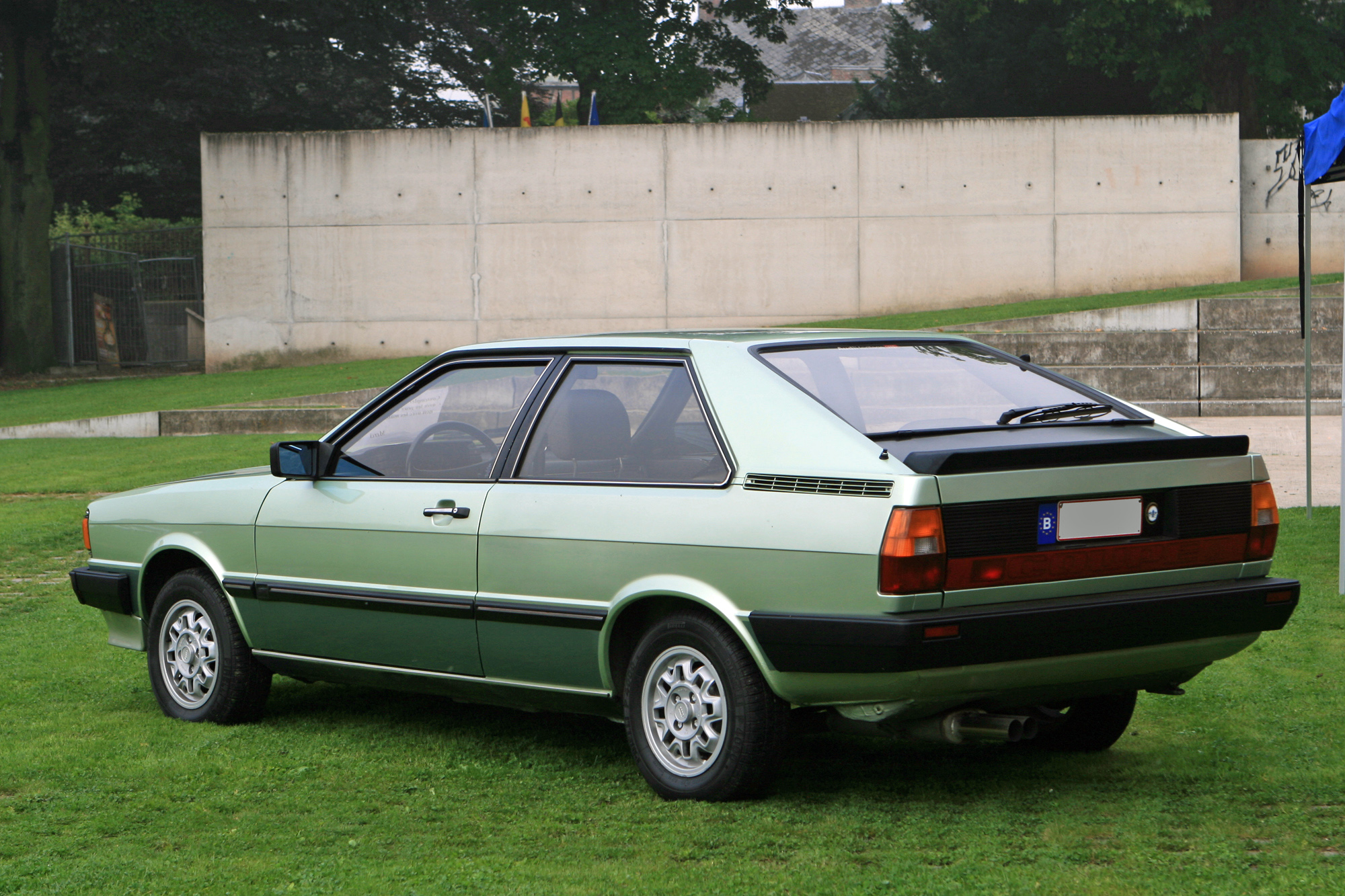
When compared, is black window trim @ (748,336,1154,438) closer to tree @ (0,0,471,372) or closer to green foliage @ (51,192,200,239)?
tree @ (0,0,471,372)

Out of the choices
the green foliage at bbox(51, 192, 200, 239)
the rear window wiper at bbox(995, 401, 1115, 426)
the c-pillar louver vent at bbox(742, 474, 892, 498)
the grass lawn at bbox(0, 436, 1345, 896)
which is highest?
the green foliage at bbox(51, 192, 200, 239)

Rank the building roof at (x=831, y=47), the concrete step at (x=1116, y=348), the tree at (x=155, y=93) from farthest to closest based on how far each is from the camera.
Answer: the building roof at (x=831, y=47), the tree at (x=155, y=93), the concrete step at (x=1116, y=348)

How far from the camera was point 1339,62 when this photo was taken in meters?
35.8

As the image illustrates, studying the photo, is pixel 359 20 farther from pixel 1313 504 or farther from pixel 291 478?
pixel 291 478

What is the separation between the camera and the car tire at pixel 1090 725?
16.6 ft

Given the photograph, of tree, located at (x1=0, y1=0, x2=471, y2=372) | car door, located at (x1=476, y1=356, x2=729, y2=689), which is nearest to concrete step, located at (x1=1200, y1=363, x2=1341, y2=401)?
car door, located at (x1=476, y1=356, x2=729, y2=689)

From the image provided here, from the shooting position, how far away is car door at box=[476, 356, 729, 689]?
4570 mm

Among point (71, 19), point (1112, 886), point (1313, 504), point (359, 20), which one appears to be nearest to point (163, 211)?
point (359, 20)

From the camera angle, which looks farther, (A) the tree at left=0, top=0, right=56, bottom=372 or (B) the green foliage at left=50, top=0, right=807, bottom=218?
(B) the green foliage at left=50, top=0, right=807, bottom=218

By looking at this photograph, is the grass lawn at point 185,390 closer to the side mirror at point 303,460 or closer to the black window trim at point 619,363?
the side mirror at point 303,460

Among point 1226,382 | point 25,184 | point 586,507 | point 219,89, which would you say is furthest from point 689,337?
point 219,89

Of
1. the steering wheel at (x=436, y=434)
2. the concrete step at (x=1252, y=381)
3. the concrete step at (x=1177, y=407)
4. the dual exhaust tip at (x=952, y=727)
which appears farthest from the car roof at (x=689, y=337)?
the concrete step at (x=1252, y=381)

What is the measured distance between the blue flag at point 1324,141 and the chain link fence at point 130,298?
3074cm

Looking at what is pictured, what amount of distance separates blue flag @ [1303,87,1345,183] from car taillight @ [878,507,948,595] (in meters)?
5.04
